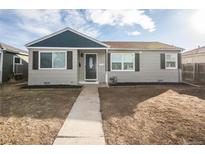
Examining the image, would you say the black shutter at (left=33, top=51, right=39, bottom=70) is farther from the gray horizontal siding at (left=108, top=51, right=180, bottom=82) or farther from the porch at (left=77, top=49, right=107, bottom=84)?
the gray horizontal siding at (left=108, top=51, right=180, bottom=82)

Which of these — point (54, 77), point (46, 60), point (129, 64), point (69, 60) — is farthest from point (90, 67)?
point (46, 60)

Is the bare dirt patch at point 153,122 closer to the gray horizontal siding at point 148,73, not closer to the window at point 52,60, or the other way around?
the window at point 52,60

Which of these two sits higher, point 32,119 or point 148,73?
point 148,73

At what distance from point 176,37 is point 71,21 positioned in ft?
34.4

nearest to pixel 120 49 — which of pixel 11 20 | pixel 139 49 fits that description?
pixel 139 49

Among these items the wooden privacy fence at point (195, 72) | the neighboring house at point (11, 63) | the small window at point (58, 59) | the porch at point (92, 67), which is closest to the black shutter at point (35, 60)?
the small window at point (58, 59)

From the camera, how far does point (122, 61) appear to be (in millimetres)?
13555

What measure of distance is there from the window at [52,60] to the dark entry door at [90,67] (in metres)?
2.25

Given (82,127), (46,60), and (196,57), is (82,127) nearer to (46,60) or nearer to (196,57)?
(46,60)

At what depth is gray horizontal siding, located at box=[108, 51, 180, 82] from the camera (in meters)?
13.5

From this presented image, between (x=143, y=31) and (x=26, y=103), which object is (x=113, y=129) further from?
(x=143, y=31)

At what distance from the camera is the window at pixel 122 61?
13539 mm

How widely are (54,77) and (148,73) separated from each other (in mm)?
7509

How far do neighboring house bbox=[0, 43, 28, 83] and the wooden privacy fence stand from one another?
17.6m
